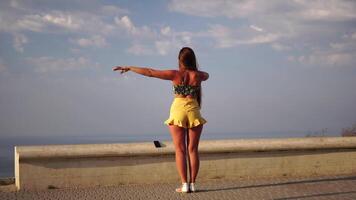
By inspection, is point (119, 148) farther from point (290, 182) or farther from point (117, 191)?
point (290, 182)

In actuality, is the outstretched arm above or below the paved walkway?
above

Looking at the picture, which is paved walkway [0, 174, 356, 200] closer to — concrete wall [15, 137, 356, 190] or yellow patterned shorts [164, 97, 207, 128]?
concrete wall [15, 137, 356, 190]

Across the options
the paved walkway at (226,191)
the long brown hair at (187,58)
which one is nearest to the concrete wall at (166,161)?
the paved walkway at (226,191)

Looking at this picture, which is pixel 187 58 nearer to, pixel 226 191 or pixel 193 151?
pixel 193 151

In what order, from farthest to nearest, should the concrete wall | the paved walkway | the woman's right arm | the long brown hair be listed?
the concrete wall
the woman's right arm
the long brown hair
the paved walkway

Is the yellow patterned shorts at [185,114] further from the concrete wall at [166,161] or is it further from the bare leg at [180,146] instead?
the concrete wall at [166,161]

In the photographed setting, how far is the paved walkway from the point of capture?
22.0 feet

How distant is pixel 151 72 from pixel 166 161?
1.56 m

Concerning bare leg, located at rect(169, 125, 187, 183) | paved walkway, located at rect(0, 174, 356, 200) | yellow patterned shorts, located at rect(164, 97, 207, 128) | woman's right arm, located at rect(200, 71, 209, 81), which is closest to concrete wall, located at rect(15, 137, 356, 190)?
paved walkway, located at rect(0, 174, 356, 200)

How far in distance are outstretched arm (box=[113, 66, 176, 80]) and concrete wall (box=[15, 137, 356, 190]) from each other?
4.07ft

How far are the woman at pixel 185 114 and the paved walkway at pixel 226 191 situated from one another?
1.17 ft

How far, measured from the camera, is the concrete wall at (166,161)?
7137 mm

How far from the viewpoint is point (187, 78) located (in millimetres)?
6934

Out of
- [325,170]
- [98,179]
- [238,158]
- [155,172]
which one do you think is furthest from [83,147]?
[325,170]
